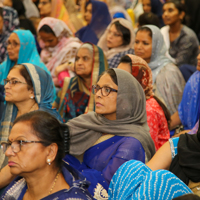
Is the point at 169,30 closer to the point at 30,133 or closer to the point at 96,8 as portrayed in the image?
the point at 96,8

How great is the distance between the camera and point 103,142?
2350 mm

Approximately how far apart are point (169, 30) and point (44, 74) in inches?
112

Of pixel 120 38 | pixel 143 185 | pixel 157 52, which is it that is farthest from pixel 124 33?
pixel 143 185

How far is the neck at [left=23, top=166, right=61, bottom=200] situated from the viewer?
5.80 feet

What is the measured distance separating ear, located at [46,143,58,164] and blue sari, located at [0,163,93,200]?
10 centimetres

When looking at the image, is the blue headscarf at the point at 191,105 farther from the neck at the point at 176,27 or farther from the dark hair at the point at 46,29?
the dark hair at the point at 46,29

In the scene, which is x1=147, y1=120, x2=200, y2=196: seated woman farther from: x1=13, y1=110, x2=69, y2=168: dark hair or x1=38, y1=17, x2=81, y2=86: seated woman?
x1=38, y1=17, x2=81, y2=86: seated woman

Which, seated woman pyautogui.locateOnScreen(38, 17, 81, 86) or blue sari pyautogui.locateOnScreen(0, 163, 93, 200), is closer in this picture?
blue sari pyautogui.locateOnScreen(0, 163, 93, 200)

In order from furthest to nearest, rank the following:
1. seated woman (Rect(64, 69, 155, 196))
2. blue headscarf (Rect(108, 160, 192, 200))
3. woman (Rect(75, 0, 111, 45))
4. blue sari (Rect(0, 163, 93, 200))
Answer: woman (Rect(75, 0, 111, 45)) → seated woman (Rect(64, 69, 155, 196)) → blue sari (Rect(0, 163, 93, 200)) → blue headscarf (Rect(108, 160, 192, 200))

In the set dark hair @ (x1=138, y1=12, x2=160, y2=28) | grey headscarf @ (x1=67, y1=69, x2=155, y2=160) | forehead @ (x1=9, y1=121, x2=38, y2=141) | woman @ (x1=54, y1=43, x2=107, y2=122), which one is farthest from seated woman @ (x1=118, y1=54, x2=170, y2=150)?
dark hair @ (x1=138, y1=12, x2=160, y2=28)

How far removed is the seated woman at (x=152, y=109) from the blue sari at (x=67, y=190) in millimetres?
1064

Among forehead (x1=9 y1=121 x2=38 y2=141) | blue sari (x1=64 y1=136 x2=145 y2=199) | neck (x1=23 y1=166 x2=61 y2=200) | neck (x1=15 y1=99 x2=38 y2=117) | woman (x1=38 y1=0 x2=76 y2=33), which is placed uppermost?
forehead (x1=9 y1=121 x2=38 y2=141)

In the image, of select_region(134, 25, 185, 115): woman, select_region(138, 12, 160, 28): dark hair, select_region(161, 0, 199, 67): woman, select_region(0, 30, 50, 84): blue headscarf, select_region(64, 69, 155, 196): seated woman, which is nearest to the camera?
select_region(64, 69, 155, 196): seated woman

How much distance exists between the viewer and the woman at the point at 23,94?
2871 millimetres
